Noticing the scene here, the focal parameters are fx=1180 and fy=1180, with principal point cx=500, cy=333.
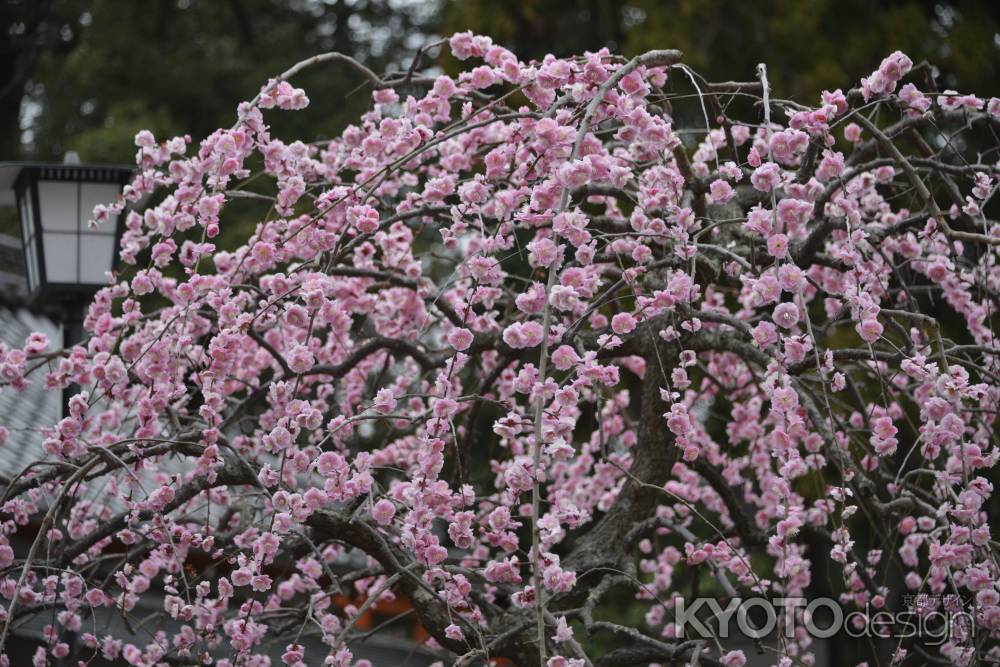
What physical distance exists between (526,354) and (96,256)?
3.83ft

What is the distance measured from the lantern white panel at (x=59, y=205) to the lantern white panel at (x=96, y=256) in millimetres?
64

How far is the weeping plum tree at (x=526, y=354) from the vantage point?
2.23 m

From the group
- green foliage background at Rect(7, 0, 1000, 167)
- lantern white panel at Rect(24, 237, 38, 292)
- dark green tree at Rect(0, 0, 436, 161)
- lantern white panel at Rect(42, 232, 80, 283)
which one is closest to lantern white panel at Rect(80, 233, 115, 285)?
lantern white panel at Rect(42, 232, 80, 283)

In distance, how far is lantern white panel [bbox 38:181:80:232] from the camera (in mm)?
3090

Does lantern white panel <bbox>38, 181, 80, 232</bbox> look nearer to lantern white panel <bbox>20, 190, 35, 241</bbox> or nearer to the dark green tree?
lantern white panel <bbox>20, 190, 35, 241</bbox>

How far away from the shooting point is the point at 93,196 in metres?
3.11

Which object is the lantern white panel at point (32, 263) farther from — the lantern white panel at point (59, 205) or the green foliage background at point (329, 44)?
the green foliage background at point (329, 44)

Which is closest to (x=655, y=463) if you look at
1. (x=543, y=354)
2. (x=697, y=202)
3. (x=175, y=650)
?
(x=697, y=202)

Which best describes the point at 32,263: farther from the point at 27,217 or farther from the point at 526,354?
the point at 526,354

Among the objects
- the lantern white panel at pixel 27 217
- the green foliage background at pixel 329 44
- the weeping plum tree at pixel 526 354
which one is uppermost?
the green foliage background at pixel 329 44

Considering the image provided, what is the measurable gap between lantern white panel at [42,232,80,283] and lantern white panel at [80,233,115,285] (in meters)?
0.02

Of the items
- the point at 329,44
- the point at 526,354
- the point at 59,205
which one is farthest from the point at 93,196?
the point at 329,44

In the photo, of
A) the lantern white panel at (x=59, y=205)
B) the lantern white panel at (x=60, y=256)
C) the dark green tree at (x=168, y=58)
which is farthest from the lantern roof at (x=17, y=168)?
the dark green tree at (x=168, y=58)

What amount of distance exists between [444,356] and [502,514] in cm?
90
